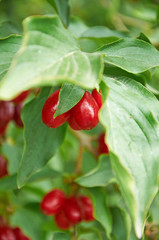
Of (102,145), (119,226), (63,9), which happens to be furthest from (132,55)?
(102,145)

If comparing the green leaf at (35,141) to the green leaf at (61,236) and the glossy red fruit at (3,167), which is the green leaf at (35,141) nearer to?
the green leaf at (61,236)

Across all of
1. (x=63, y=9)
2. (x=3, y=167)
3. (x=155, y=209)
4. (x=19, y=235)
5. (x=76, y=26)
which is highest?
(x=63, y=9)

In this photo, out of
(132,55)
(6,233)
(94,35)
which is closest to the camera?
(132,55)

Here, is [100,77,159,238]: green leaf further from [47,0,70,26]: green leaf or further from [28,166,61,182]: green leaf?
[28,166,61,182]: green leaf

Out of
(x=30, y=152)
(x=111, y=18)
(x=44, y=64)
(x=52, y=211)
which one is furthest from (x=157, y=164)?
(x=111, y=18)

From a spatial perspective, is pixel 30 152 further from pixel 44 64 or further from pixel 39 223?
pixel 39 223

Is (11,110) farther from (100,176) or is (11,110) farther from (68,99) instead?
(68,99)

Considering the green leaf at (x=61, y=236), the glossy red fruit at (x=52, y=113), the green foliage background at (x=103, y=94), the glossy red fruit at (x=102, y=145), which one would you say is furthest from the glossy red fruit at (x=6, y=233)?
the glossy red fruit at (x=52, y=113)
